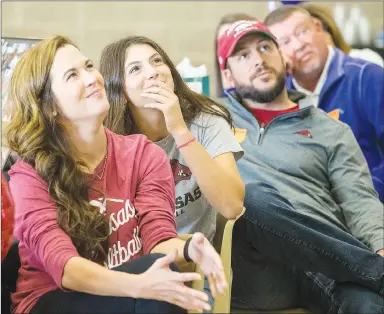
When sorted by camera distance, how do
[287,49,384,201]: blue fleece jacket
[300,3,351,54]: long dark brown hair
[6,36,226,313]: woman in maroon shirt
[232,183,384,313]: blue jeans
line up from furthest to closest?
[300,3,351,54]: long dark brown hair, [287,49,384,201]: blue fleece jacket, [232,183,384,313]: blue jeans, [6,36,226,313]: woman in maroon shirt

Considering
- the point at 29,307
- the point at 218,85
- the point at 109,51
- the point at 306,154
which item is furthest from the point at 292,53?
the point at 29,307

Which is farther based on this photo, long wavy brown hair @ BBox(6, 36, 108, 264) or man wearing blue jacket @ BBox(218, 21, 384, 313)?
man wearing blue jacket @ BBox(218, 21, 384, 313)

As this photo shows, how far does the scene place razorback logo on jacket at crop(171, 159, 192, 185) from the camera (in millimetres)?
604

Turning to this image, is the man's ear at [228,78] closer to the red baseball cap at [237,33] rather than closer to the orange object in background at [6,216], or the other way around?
the red baseball cap at [237,33]

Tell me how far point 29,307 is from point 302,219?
0.38 metres

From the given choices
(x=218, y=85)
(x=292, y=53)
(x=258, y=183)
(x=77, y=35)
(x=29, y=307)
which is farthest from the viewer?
(x=77, y=35)

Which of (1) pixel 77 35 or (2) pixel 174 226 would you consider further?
(1) pixel 77 35

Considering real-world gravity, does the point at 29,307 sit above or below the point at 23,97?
below

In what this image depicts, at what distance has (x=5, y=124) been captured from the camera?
57 centimetres

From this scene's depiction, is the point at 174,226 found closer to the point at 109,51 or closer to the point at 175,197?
the point at 175,197

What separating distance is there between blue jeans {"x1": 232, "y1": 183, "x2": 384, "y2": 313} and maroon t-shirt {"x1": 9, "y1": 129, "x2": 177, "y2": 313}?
0.21 metres

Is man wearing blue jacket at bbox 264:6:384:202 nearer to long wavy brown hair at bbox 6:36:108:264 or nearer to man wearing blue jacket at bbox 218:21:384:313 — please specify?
man wearing blue jacket at bbox 218:21:384:313

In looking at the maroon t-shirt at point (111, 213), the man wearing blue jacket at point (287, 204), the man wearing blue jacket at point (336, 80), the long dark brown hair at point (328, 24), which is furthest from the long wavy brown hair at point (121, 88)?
the long dark brown hair at point (328, 24)

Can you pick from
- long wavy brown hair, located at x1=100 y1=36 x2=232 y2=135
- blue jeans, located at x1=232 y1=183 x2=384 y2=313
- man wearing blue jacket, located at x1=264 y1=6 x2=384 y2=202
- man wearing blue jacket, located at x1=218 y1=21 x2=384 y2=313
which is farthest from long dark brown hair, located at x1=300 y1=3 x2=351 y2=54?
long wavy brown hair, located at x1=100 y1=36 x2=232 y2=135
